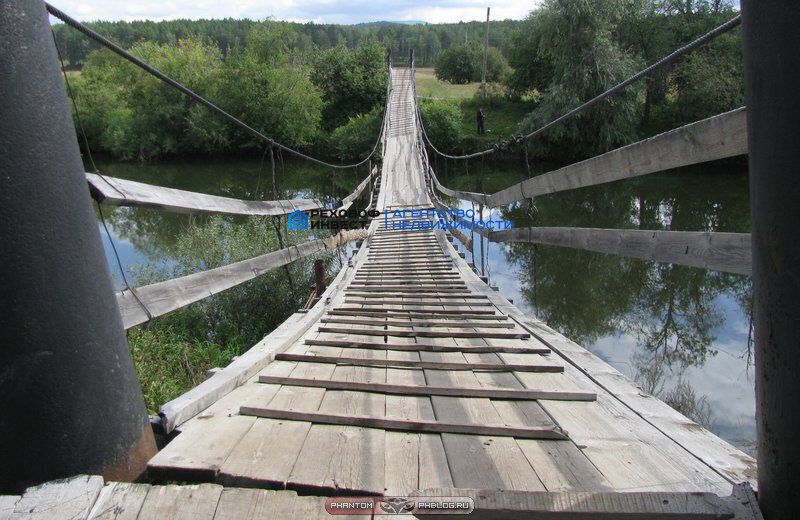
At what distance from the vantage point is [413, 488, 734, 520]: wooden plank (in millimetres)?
826

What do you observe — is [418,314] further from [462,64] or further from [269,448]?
[462,64]

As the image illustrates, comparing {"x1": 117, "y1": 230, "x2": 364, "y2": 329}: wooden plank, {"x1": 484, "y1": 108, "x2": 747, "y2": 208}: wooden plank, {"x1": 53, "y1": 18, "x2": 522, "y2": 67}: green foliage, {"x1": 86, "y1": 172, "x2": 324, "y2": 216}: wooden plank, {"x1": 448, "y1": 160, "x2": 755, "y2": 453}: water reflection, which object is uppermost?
{"x1": 53, "y1": 18, "x2": 522, "y2": 67}: green foliage

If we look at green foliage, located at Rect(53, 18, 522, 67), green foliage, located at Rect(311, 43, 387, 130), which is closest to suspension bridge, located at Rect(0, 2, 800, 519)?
green foliage, located at Rect(311, 43, 387, 130)

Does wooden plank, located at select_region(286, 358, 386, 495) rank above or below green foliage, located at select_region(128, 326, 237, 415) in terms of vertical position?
above

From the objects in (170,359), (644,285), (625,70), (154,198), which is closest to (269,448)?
(154,198)

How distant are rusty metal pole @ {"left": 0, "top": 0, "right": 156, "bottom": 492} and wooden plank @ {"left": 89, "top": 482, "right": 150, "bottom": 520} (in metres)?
0.05

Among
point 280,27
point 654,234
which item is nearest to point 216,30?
point 280,27

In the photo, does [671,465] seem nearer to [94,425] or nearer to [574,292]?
[94,425]

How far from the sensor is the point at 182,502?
933 millimetres

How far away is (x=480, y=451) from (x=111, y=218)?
13.4 metres

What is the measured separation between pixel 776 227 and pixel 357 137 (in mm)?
23596

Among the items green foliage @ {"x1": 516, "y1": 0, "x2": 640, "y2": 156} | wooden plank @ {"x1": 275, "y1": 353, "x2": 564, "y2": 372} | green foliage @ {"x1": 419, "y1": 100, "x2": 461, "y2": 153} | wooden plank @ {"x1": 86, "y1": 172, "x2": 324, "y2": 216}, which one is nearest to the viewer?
wooden plank @ {"x1": 86, "y1": 172, "x2": 324, "y2": 216}

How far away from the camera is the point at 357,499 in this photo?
3.08ft

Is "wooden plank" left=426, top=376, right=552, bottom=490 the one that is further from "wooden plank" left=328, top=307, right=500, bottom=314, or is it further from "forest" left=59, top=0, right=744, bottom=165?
"forest" left=59, top=0, right=744, bottom=165
